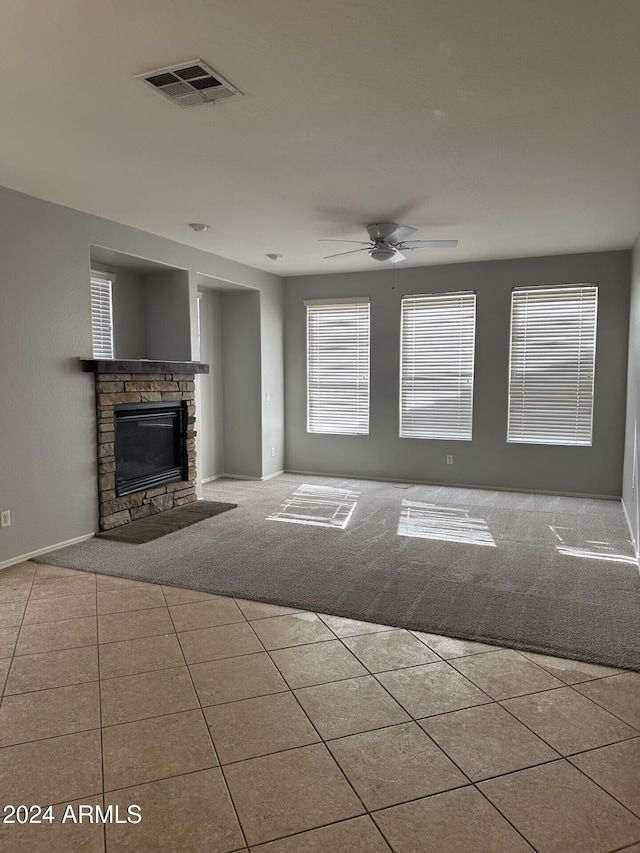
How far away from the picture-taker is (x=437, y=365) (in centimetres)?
700

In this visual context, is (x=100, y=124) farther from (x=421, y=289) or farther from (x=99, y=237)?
(x=421, y=289)

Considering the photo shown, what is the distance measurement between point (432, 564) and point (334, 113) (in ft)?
9.71

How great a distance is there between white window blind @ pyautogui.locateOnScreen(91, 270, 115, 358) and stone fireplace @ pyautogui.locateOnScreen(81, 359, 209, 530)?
2.09 feet

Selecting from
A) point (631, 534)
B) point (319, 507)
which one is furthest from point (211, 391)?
point (631, 534)

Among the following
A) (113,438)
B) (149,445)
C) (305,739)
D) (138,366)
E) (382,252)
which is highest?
(382,252)

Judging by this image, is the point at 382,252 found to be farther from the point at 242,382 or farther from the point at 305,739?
the point at 305,739

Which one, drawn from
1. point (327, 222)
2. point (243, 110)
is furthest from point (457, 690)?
point (327, 222)

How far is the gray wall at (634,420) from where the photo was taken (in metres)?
4.67

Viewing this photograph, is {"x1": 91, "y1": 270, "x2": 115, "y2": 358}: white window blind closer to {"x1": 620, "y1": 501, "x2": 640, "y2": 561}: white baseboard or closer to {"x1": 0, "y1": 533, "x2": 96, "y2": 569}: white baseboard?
{"x1": 0, "y1": 533, "x2": 96, "y2": 569}: white baseboard

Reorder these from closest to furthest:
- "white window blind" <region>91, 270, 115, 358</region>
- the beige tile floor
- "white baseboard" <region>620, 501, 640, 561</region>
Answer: the beige tile floor, "white baseboard" <region>620, 501, 640, 561</region>, "white window blind" <region>91, 270, 115, 358</region>

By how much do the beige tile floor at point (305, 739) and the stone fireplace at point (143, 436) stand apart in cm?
194

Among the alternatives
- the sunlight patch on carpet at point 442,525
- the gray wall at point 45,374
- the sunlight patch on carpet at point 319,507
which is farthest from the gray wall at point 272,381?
the gray wall at point 45,374

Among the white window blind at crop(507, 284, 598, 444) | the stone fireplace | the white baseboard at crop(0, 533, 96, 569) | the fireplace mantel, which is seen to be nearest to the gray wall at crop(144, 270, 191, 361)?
the fireplace mantel

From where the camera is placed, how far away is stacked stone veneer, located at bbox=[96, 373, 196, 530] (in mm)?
4852
